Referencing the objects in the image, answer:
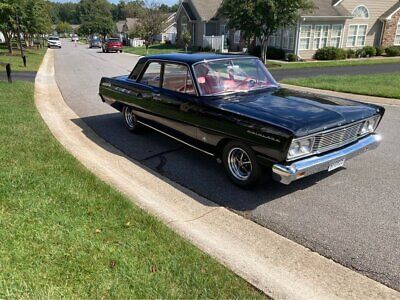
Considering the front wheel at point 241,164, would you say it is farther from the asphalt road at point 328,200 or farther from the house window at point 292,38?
the house window at point 292,38

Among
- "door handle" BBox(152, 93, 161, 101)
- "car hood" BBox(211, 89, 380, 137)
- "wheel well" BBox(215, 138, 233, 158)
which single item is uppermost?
"car hood" BBox(211, 89, 380, 137)

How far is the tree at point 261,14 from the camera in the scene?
1977 cm

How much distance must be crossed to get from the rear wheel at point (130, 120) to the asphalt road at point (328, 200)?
1.25 ft

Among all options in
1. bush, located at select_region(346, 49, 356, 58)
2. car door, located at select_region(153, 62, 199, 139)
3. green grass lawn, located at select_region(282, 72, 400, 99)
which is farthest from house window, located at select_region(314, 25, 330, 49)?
car door, located at select_region(153, 62, 199, 139)

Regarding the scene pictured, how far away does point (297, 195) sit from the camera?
4.47 m

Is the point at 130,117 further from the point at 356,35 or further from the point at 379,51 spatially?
the point at 379,51

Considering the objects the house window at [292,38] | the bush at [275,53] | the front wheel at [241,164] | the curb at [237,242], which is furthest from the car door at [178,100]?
the bush at [275,53]

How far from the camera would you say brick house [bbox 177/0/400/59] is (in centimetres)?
2628

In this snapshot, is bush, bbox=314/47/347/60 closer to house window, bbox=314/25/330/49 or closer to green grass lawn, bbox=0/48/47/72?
house window, bbox=314/25/330/49

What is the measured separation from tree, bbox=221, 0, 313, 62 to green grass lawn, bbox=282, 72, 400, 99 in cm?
683

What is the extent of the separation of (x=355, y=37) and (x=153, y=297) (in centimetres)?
3149

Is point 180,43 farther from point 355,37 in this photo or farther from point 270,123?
point 270,123

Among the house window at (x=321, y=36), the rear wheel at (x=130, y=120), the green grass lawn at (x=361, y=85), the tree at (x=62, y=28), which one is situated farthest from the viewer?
the tree at (x=62, y=28)

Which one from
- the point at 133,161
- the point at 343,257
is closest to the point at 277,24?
the point at 133,161
